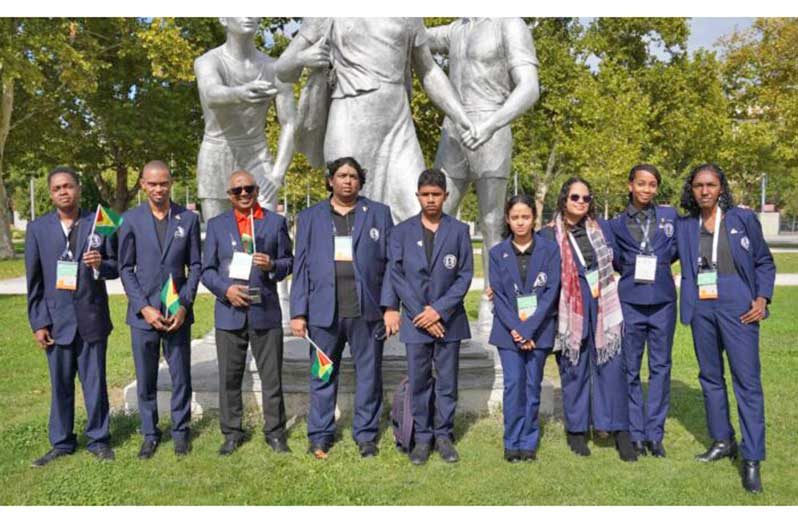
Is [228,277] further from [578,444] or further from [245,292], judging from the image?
[578,444]

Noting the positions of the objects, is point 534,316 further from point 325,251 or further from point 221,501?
point 221,501

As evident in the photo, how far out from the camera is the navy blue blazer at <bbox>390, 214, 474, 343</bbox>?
4527mm

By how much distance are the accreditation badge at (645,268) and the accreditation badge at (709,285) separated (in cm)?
37

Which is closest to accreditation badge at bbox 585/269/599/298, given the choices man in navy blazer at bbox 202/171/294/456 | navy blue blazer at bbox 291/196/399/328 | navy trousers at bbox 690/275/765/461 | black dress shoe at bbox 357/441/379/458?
navy trousers at bbox 690/275/765/461

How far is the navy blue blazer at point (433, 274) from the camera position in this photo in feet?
14.9

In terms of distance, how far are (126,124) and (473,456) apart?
75.1ft

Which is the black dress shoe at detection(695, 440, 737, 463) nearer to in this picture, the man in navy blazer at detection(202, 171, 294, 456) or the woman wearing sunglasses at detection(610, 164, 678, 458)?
the woman wearing sunglasses at detection(610, 164, 678, 458)

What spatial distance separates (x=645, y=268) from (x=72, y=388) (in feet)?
11.9

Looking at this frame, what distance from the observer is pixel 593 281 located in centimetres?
467

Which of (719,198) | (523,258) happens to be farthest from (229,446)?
(719,198)

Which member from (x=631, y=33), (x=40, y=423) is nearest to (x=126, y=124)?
(x=631, y=33)

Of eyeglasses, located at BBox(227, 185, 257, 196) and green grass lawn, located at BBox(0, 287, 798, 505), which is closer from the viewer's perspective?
green grass lawn, located at BBox(0, 287, 798, 505)

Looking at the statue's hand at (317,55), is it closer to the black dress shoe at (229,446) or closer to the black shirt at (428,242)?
the black shirt at (428,242)

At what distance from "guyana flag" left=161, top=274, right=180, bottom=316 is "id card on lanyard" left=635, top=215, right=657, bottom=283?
2.83m
